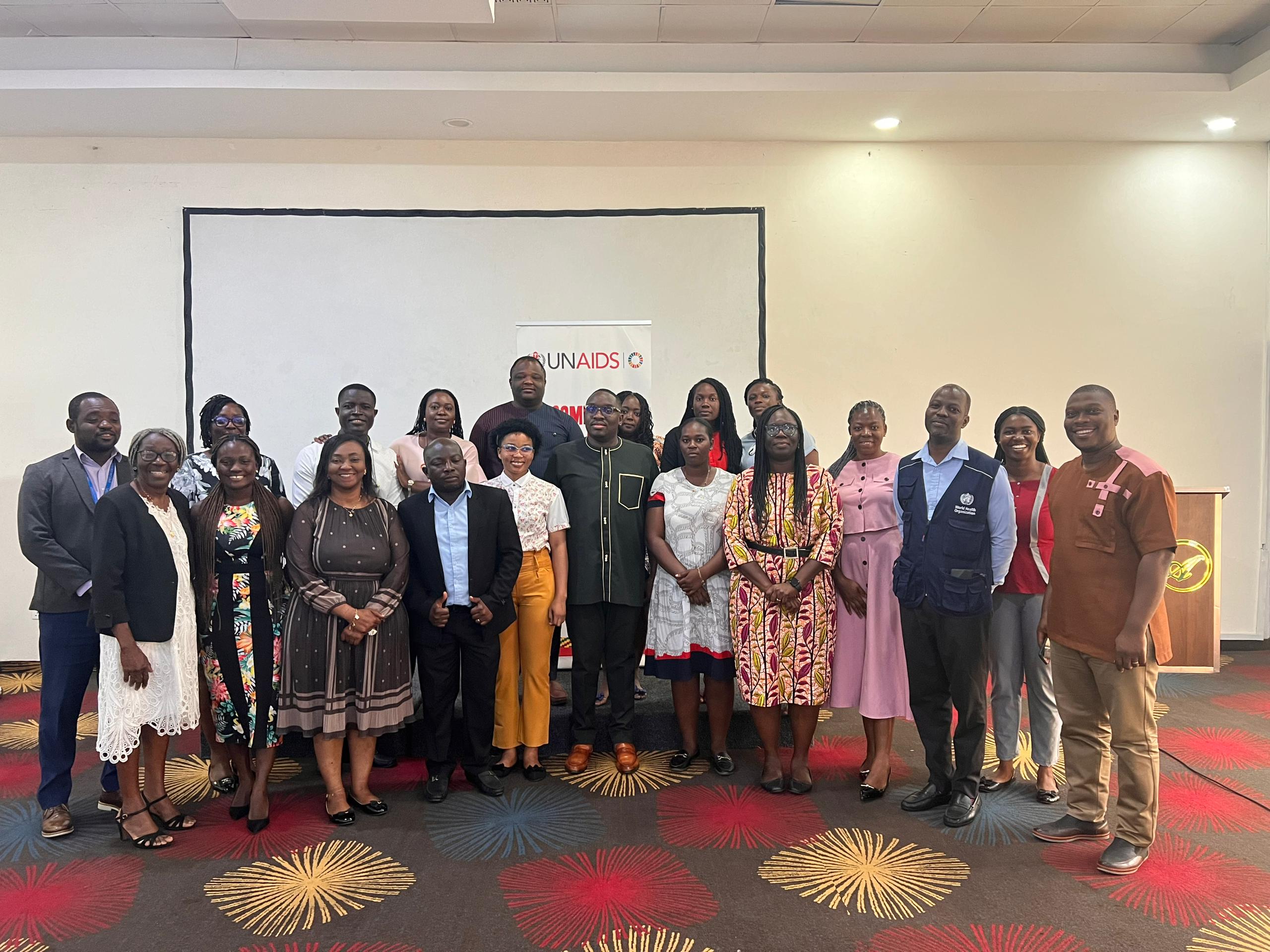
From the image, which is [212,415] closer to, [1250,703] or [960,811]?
[960,811]

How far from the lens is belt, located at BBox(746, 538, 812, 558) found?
331cm

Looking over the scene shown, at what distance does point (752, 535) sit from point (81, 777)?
11.0 ft

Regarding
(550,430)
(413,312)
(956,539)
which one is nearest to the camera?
(956,539)

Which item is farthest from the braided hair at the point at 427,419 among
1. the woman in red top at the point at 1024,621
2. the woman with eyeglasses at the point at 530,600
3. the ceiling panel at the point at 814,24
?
the ceiling panel at the point at 814,24

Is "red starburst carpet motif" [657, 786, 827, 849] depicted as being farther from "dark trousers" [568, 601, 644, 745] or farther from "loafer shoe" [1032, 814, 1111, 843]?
"loafer shoe" [1032, 814, 1111, 843]

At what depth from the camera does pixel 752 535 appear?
11.0 ft

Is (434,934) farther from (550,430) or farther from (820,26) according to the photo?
(820,26)

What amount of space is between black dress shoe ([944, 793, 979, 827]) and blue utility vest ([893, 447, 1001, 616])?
2.57ft

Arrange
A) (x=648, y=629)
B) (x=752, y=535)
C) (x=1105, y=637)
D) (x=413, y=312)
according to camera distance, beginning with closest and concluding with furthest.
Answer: (x=1105, y=637) → (x=752, y=535) → (x=648, y=629) → (x=413, y=312)

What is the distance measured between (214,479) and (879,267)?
4602 mm

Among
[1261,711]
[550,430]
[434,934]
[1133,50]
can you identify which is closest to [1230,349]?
[1133,50]

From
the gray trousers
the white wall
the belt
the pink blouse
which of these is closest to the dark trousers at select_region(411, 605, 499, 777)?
the belt

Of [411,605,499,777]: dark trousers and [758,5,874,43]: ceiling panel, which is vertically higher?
[758,5,874,43]: ceiling panel

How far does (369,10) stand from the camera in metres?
4.06
